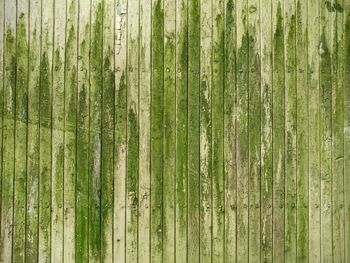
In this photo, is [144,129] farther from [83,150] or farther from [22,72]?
[22,72]

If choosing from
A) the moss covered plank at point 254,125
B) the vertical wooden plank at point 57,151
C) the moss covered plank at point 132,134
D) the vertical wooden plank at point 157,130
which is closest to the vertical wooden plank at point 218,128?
the moss covered plank at point 254,125

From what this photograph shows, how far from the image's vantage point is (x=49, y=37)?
2752 mm

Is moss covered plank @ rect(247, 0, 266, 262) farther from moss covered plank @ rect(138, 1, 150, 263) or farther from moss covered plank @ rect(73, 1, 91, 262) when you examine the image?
moss covered plank @ rect(73, 1, 91, 262)

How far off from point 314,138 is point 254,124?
0.39 meters

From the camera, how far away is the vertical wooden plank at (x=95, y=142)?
274 centimetres

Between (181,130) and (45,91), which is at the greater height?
(45,91)

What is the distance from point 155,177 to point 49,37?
1047 mm

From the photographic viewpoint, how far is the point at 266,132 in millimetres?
2832

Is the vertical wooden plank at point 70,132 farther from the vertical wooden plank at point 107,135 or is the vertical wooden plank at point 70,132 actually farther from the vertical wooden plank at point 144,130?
the vertical wooden plank at point 144,130

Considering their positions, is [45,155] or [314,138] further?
[314,138]

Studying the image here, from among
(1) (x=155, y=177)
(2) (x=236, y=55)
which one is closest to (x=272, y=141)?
(2) (x=236, y=55)

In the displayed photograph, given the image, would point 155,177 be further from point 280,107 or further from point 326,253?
point 326,253

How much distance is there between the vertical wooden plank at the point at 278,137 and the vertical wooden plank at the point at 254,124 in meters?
0.10

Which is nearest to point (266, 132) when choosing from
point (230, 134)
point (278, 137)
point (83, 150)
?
point (278, 137)
